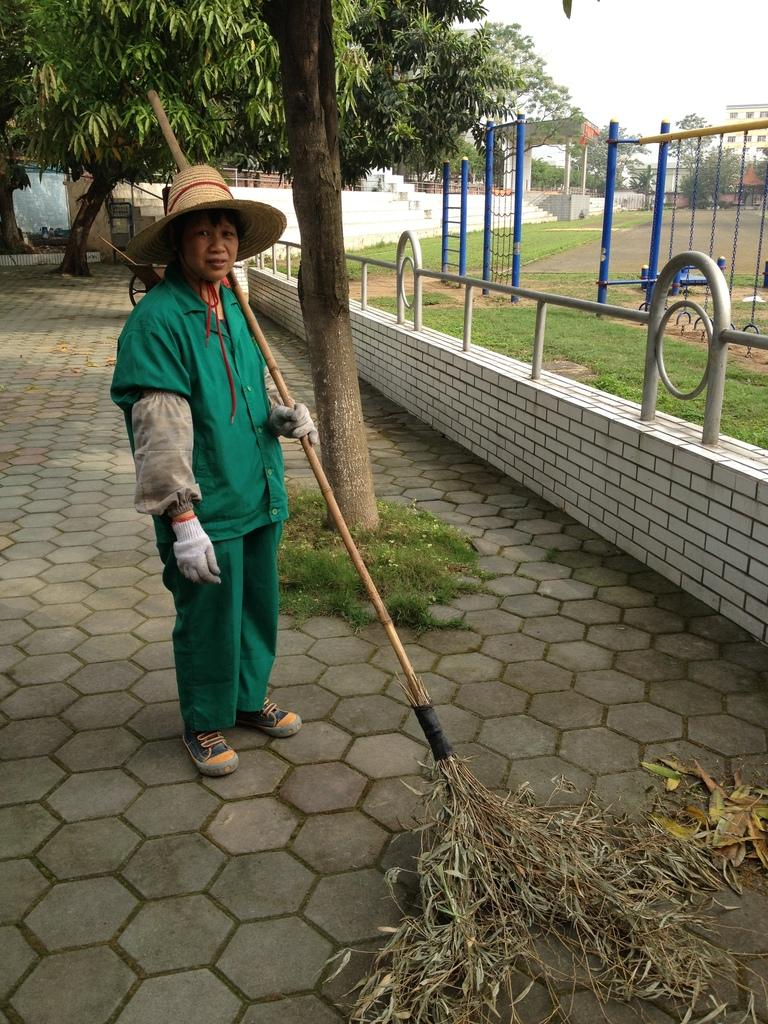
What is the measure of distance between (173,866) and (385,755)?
84cm

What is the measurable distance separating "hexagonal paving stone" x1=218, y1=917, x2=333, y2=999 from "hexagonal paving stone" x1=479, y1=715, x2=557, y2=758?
1.05 metres

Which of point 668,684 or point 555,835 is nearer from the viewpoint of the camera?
point 555,835

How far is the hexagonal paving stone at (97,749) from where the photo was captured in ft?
10.3

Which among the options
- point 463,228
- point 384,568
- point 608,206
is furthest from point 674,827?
point 463,228

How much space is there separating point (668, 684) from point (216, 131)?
1051cm

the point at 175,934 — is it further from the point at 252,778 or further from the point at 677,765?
the point at 677,765

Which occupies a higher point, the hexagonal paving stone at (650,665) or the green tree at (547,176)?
the green tree at (547,176)

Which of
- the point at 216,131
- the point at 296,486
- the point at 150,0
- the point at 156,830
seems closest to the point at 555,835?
the point at 156,830

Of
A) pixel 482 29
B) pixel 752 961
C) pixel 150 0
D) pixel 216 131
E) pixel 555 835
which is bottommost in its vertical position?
pixel 752 961

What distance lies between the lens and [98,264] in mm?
24875

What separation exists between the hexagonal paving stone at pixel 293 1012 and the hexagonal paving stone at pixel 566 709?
1467 millimetres

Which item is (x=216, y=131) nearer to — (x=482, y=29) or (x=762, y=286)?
(x=482, y=29)

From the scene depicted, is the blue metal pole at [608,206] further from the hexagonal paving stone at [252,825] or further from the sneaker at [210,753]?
the hexagonal paving stone at [252,825]

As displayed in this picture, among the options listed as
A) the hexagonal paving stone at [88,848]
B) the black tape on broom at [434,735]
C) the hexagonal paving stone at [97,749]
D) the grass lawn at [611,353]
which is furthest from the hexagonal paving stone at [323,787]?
the grass lawn at [611,353]
